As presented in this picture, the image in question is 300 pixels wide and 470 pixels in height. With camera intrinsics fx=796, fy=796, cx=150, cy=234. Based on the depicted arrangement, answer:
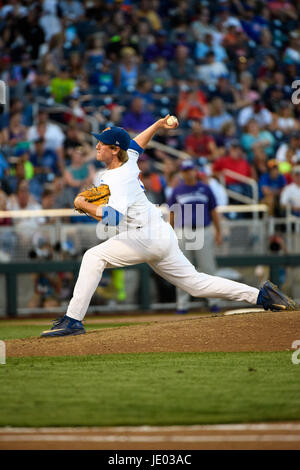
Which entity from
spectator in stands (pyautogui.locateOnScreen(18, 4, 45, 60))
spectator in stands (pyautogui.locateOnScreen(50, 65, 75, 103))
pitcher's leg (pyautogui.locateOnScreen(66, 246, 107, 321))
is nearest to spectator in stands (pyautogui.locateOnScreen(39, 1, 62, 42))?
spectator in stands (pyautogui.locateOnScreen(18, 4, 45, 60))

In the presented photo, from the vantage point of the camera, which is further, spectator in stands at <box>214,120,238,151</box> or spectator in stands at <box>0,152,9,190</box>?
spectator in stands at <box>214,120,238,151</box>

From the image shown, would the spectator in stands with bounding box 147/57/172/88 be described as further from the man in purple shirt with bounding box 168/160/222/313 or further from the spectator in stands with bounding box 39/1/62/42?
the man in purple shirt with bounding box 168/160/222/313

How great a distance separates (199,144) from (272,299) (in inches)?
359

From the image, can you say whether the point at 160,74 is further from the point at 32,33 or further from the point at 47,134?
the point at 47,134

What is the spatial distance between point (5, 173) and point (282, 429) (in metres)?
10.5

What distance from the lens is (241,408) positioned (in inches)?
196

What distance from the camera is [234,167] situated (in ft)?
52.3

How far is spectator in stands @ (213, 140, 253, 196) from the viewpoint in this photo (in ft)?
51.4

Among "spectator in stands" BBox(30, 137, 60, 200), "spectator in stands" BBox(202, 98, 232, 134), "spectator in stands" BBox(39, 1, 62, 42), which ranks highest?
"spectator in stands" BBox(39, 1, 62, 42)

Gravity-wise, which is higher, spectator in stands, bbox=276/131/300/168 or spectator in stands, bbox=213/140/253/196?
spectator in stands, bbox=276/131/300/168

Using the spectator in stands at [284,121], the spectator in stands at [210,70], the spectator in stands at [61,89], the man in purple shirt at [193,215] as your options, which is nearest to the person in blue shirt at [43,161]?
the spectator in stands at [61,89]

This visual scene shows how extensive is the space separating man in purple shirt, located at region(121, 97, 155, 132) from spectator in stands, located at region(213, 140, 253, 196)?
1.64 m
